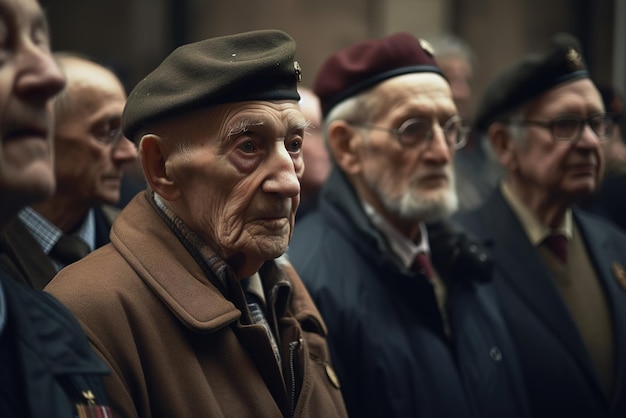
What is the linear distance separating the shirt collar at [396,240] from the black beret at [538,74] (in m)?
1.09

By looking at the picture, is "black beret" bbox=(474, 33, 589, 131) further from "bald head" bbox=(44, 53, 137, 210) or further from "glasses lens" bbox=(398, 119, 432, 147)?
"bald head" bbox=(44, 53, 137, 210)

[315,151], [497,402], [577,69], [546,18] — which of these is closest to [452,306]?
[497,402]

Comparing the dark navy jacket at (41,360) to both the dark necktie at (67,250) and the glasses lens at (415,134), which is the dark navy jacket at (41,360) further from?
the glasses lens at (415,134)

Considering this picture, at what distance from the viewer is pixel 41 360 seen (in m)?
2.16

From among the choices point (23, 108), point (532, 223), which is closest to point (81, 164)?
point (23, 108)

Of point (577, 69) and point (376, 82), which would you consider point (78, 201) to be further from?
point (577, 69)

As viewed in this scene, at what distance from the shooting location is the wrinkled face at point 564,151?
186 inches

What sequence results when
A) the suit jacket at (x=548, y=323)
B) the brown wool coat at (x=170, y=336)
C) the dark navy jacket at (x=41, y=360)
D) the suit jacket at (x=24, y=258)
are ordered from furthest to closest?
the suit jacket at (x=548, y=323), the suit jacket at (x=24, y=258), the brown wool coat at (x=170, y=336), the dark navy jacket at (x=41, y=360)

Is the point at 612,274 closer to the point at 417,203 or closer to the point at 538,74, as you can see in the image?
the point at 538,74

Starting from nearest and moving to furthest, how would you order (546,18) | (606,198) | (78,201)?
(78,201) < (606,198) < (546,18)

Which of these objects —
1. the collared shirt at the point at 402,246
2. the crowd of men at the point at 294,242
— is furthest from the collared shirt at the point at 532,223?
the collared shirt at the point at 402,246

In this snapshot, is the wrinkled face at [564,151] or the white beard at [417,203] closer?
the white beard at [417,203]

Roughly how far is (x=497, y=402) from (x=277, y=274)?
4.41 ft

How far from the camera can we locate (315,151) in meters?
5.96
